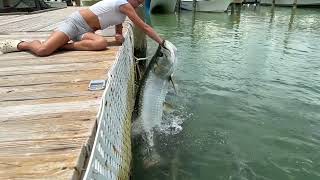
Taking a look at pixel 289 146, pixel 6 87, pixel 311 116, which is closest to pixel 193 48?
pixel 311 116

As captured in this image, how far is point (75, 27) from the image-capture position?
594 centimetres

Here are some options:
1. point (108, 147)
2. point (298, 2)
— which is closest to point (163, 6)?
point (298, 2)

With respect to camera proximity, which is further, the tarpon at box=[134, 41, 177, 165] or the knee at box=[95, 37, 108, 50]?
the knee at box=[95, 37, 108, 50]

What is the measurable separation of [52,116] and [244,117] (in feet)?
17.0

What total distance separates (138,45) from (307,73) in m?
4.89

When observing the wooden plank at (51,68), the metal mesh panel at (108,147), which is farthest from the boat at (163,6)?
the metal mesh panel at (108,147)

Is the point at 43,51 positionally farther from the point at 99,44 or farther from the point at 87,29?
the point at 87,29

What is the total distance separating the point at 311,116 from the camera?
25.3ft

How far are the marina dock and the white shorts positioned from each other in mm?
502

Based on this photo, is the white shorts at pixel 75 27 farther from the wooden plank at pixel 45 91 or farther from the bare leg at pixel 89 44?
the wooden plank at pixel 45 91

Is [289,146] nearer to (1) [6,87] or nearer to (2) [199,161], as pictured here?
(2) [199,161]

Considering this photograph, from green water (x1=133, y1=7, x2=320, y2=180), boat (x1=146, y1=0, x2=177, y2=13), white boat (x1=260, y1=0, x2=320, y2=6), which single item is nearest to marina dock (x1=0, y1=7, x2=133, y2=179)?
green water (x1=133, y1=7, x2=320, y2=180)

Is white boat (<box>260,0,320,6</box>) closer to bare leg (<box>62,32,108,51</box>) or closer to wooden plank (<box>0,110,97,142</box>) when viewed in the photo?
bare leg (<box>62,32,108,51</box>)

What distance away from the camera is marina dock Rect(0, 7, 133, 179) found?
2.37m
